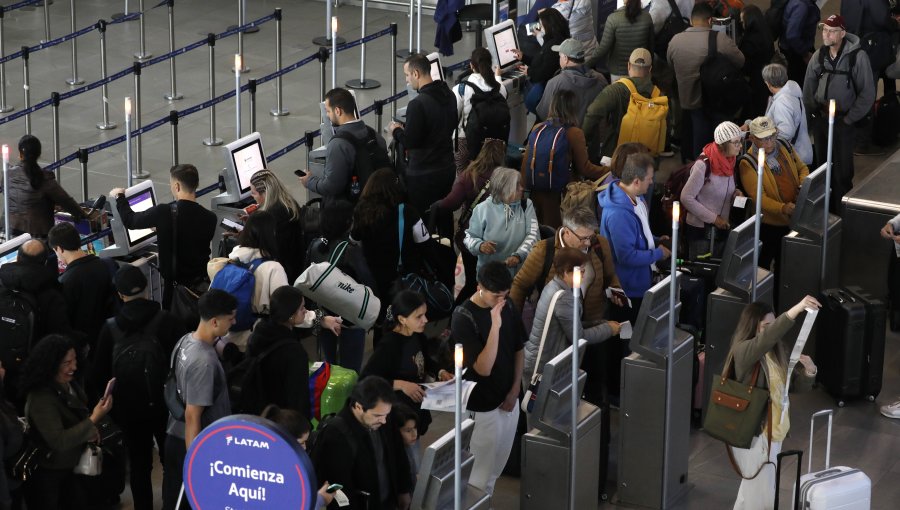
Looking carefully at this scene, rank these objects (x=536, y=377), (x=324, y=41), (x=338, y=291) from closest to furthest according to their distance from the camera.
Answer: (x=536, y=377)
(x=338, y=291)
(x=324, y=41)

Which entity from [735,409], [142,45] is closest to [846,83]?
[735,409]

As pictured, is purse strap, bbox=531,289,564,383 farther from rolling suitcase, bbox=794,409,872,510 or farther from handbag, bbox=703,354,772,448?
rolling suitcase, bbox=794,409,872,510

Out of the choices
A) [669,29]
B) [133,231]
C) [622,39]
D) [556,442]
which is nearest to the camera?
[556,442]

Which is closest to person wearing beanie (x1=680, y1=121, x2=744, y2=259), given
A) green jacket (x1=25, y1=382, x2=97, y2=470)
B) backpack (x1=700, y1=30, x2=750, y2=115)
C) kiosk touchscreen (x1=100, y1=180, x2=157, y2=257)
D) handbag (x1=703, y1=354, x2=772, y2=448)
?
handbag (x1=703, y1=354, x2=772, y2=448)

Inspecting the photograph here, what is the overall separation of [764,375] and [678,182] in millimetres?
2672

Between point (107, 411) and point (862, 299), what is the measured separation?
481 cm

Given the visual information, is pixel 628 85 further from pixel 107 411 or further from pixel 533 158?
pixel 107 411

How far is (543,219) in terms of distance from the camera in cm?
1062

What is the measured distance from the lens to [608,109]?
11227mm

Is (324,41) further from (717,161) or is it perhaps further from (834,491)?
(834,491)

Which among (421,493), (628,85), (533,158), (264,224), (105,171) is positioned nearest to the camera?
(421,493)

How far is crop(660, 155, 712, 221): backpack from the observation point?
1000 cm

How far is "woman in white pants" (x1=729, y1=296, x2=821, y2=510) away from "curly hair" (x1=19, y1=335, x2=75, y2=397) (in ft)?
10.9

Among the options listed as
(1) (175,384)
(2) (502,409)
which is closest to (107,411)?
(1) (175,384)
